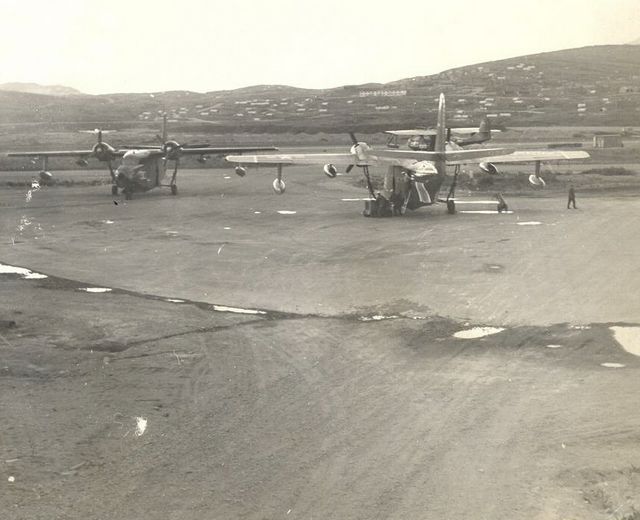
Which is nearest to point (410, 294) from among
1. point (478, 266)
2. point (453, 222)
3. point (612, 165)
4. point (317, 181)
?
point (478, 266)

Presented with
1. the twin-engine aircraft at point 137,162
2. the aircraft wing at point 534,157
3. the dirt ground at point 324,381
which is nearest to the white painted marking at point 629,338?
the dirt ground at point 324,381

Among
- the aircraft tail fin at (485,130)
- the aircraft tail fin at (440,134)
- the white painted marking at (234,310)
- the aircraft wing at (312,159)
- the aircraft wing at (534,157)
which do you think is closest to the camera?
the white painted marking at (234,310)

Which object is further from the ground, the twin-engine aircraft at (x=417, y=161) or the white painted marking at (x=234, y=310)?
the twin-engine aircraft at (x=417, y=161)

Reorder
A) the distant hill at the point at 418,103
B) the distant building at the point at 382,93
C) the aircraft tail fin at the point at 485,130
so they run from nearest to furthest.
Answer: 1. the aircraft tail fin at the point at 485,130
2. the distant hill at the point at 418,103
3. the distant building at the point at 382,93

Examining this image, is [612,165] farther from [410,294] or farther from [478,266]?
[410,294]

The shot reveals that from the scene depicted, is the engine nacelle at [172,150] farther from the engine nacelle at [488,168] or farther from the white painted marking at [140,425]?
the white painted marking at [140,425]

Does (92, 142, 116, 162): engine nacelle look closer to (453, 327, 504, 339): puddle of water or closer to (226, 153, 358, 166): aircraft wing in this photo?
(226, 153, 358, 166): aircraft wing

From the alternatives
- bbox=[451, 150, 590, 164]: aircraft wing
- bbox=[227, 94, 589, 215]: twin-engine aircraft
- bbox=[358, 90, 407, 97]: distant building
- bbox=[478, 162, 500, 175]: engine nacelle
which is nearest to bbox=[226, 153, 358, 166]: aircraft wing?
bbox=[227, 94, 589, 215]: twin-engine aircraft
